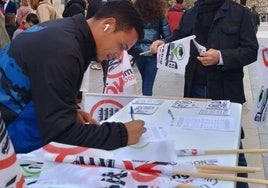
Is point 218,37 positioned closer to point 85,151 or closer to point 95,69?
point 85,151

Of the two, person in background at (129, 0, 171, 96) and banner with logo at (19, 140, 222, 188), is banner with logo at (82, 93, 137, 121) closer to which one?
banner with logo at (19, 140, 222, 188)

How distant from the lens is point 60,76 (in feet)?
6.30

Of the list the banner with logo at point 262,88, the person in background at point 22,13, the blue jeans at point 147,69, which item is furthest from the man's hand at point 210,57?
the person in background at point 22,13

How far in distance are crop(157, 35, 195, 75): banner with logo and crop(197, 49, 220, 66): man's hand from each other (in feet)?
0.39

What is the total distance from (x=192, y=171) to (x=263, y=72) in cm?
182

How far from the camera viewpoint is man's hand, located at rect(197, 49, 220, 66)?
344 centimetres

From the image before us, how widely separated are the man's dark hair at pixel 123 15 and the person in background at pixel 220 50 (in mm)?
1317

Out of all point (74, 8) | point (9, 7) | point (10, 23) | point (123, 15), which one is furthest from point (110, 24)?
point (9, 7)

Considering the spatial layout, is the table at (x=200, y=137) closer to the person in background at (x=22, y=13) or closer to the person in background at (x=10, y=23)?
the person in background at (x=10, y=23)

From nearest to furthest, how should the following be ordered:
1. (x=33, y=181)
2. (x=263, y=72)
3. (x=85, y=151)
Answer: (x=33, y=181), (x=85, y=151), (x=263, y=72)

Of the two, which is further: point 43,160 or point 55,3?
point 55,3

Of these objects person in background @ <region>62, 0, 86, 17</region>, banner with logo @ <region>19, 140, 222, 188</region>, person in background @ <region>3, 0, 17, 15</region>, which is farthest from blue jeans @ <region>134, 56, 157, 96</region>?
person in background @ <region>3, 0, 17, 15</region>

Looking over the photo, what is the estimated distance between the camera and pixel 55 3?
65.7 feet

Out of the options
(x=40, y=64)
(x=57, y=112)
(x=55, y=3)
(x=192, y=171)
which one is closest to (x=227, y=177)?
(x=192, y=171)
